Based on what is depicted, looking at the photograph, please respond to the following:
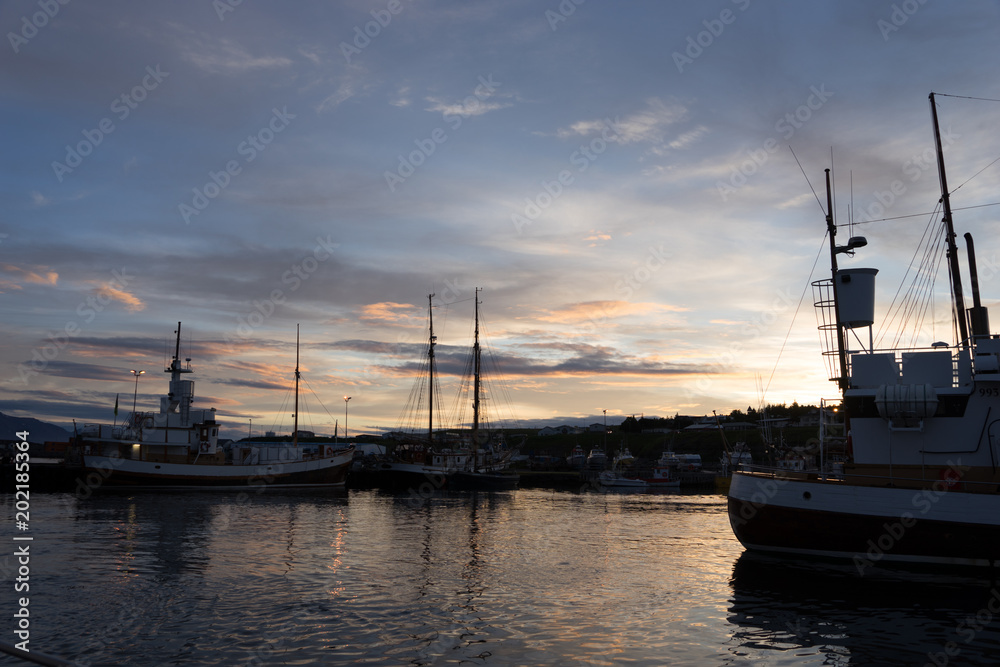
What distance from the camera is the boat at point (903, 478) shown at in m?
25.2

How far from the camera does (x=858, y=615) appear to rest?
2077 centimetres

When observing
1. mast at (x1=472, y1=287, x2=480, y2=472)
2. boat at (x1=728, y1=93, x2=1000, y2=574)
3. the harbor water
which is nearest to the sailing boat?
mast at (x1=472, y1=287, x2=480, y2=472)

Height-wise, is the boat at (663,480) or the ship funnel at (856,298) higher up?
the ship funnel at (856,298)

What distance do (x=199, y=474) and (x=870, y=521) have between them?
6389 centimetres

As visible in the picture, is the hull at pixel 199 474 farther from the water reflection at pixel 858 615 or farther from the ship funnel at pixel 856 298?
the ship funnel at pixel 856 298

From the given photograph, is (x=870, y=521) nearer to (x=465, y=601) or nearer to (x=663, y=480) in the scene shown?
(x=465, y=601)

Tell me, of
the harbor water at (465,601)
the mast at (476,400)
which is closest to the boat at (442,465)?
the mast at (476,400)

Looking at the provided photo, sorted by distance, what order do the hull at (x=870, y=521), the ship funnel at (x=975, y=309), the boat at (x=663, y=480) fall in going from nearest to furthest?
the hull at (x=870, y=521), the ship funnel at (x=975, y=309), the boat at (x=663, y=480)

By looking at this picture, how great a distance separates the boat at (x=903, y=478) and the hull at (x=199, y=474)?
57576 mm

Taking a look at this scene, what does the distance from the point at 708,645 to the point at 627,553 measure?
16.2m

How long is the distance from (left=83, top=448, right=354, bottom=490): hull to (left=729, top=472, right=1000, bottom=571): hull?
58.7 metres

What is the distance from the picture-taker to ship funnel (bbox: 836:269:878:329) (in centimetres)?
3272

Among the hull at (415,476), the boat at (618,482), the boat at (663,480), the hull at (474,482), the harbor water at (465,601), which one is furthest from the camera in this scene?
the boat at (663,480)

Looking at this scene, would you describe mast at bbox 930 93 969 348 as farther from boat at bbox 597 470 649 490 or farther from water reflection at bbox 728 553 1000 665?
boat at bbox 597 470 649 490
